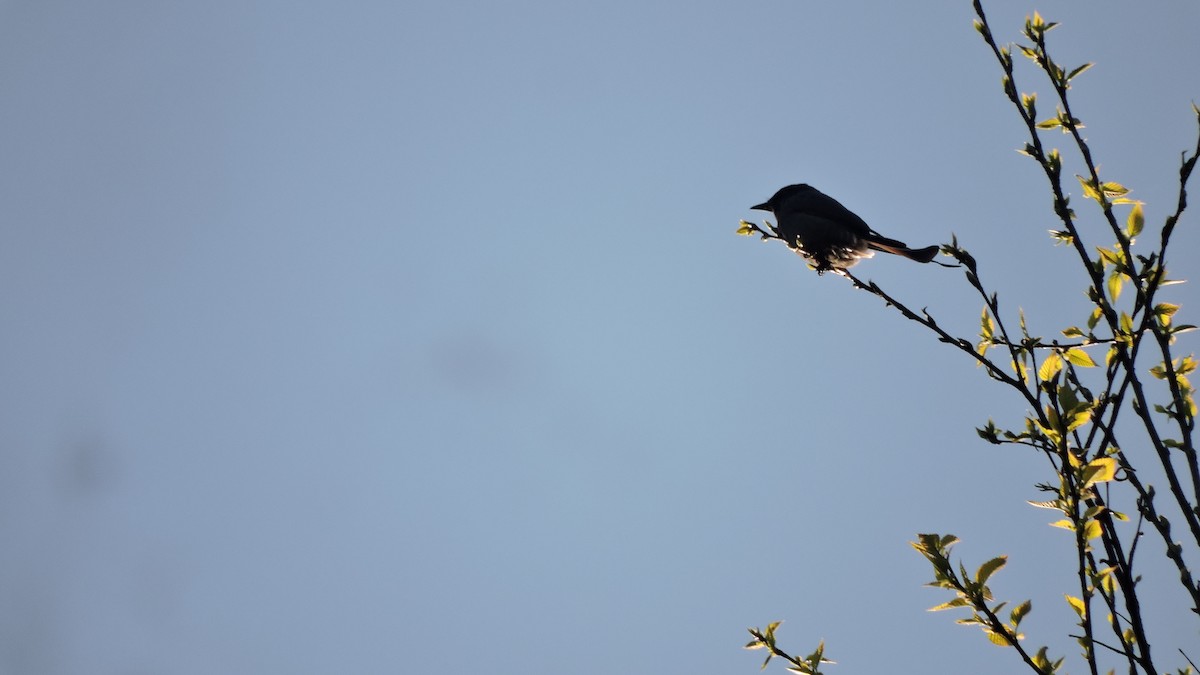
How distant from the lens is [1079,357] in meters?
3.50

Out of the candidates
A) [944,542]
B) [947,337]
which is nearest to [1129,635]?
[944,542]

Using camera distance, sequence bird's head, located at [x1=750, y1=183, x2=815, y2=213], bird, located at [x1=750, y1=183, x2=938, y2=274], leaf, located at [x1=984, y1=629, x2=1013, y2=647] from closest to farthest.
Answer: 1. leaf, located at [x1=984, y1=629, x2=1013, y2=647]
2. bird, located at [x1=750, y1=183, x2=938, y2=274]
3. bird's head, located at [x1=750, y1=183, x2=815, y2=213]

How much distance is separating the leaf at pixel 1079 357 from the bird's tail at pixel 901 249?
351cm

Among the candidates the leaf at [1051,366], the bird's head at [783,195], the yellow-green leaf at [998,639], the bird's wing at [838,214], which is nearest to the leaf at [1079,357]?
the leaf at [1051,366]

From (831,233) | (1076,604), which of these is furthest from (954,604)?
(831,233)

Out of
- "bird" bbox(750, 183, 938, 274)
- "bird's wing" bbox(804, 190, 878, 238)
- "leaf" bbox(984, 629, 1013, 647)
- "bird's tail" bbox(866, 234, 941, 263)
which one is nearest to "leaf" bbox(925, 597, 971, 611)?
"leaf" bbox(984, 629, 1013, 647)

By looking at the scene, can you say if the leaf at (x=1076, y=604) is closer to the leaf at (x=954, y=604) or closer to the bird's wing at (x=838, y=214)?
the leaf at (x=954, y=604)

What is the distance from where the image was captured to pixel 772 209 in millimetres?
9805

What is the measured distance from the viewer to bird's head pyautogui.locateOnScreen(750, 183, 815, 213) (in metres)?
9.16

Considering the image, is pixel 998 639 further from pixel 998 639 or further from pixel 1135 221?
pixel 1135 221

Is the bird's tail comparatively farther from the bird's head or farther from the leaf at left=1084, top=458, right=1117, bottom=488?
the leaf at left=1084, top=458, right=1117, bottom=488

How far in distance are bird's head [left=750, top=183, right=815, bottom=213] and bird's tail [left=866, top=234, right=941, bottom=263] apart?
1.18 meters

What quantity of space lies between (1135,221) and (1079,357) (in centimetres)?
64

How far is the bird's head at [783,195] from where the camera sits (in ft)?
30.1
